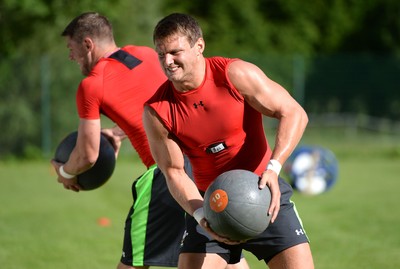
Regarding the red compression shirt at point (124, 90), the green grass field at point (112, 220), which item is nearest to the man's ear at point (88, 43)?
the red compression shirt at point (124, 90)

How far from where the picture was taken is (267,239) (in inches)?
203

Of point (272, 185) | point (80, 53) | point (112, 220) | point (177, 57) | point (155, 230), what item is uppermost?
point (177, 57)

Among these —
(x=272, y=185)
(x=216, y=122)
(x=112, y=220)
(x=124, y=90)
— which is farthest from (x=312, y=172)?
(x=272, y=185)

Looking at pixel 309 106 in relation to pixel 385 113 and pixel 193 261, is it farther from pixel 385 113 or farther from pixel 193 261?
pixel 193 261

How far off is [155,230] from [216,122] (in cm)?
133

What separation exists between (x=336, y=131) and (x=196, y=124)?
2152cm

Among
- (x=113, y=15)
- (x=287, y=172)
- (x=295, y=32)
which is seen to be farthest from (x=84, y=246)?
(x=295, y=32)

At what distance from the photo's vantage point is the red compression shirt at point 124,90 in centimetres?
602

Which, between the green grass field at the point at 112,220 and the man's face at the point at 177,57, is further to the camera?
the green grass field at the point at 112,220

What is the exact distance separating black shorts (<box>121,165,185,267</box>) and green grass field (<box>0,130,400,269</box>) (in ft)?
8.21

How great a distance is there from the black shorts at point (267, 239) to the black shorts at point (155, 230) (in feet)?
1.96

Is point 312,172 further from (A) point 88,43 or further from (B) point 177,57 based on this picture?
(B) point 177,57

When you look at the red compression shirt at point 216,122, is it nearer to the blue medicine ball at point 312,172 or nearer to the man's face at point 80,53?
the man's face at point 80,53

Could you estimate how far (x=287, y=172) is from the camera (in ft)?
48.4
